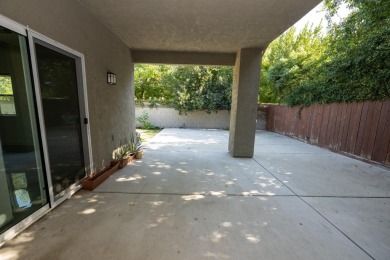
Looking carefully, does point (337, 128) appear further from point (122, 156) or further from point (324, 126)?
point (122, 156)

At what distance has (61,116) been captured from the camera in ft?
8.05

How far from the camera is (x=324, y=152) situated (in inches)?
228

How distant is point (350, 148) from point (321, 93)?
232 centimetres

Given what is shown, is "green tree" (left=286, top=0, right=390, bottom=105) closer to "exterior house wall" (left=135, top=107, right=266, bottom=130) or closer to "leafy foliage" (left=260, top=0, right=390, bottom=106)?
"leafy foliage" (left=260, top=0, right=390, bottom=106)

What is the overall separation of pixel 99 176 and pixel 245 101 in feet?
11.6

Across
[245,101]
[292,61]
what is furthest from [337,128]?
[292,61]

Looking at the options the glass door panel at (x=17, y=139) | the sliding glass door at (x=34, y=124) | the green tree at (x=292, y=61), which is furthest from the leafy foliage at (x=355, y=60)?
the glass door panel at (x=17, y=139)

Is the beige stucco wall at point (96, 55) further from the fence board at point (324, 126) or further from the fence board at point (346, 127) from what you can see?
the fence board at point (324, 126)

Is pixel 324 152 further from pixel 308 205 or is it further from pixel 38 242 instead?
pixel 38 242

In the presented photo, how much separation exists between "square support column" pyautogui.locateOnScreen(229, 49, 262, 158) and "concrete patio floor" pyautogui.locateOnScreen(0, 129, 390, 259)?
115 centimetres

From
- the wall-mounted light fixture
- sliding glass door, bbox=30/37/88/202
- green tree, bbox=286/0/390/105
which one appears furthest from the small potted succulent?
green tree, bbox=286/0/390/105

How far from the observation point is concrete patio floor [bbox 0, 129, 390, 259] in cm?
167

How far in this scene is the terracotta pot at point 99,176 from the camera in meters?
2.76

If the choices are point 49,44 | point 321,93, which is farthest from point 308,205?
point 321,93
